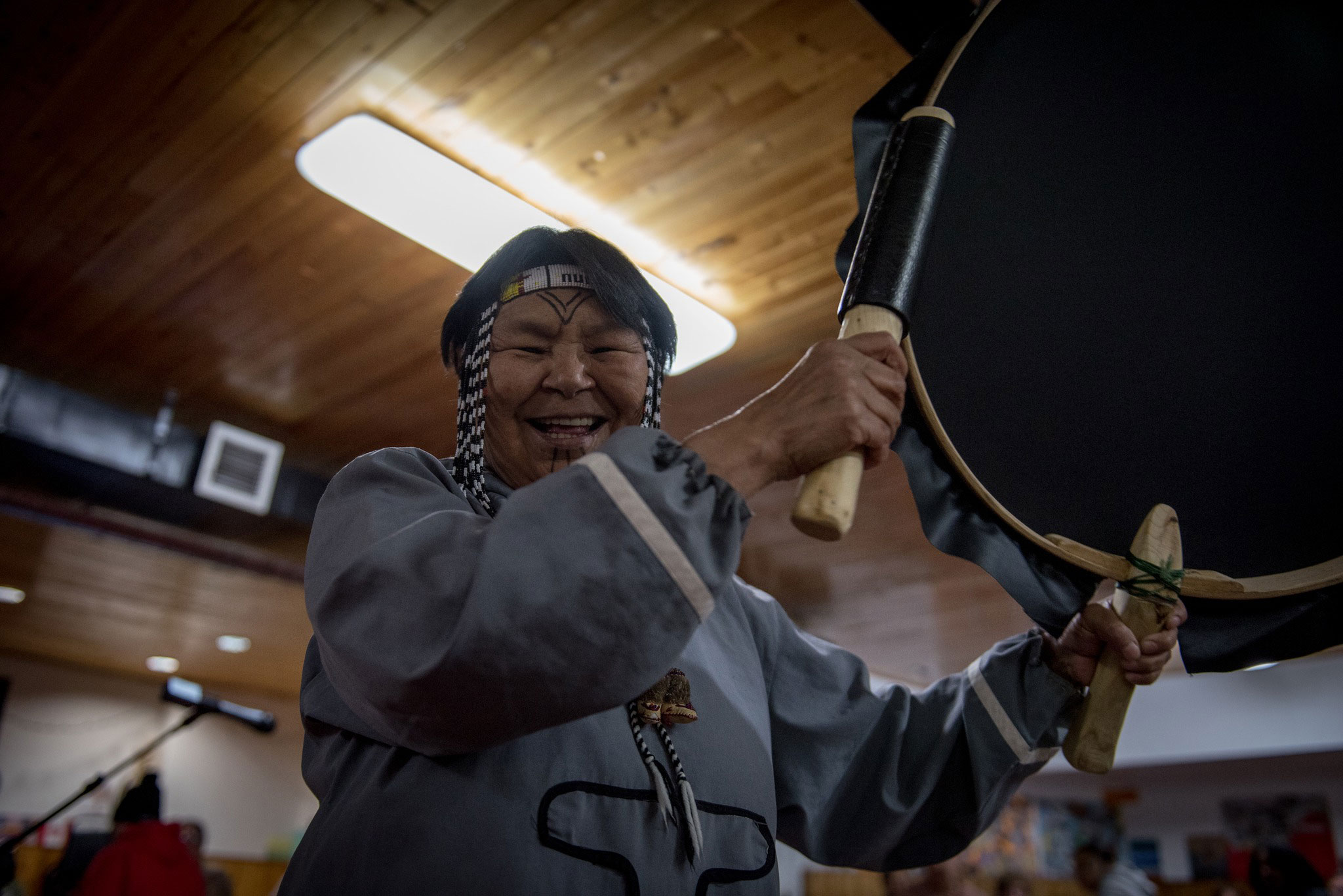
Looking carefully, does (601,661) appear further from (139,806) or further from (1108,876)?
(1108,876)

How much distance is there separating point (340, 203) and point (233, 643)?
19.2 feet

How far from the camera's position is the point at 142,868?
3625 millimetres

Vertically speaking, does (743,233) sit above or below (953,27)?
above

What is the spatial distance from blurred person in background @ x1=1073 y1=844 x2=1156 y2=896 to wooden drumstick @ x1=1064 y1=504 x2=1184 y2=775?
4815 mm

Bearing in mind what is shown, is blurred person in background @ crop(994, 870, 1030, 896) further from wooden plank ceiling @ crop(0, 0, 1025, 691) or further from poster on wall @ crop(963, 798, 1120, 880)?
poster on wall @ crop(963, 798, 1120, 880)

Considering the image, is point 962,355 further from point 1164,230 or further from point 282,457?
point 282,457

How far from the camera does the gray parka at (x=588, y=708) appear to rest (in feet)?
2.22

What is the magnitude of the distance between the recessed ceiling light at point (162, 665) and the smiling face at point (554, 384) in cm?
862

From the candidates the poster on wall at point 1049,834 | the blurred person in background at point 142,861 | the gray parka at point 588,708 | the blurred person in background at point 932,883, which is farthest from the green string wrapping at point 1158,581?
the poster on wall at point 1049,834

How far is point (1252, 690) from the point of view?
780cm

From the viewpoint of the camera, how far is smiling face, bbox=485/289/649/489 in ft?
3.65

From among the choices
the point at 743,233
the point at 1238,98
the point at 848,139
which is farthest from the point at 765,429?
the point at 743,233

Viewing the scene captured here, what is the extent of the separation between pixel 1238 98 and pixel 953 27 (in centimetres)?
33

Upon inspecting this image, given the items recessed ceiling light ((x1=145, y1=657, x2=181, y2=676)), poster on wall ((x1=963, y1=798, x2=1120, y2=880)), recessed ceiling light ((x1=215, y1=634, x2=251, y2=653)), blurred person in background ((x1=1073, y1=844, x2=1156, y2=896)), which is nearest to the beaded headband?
blurred person in background ((x1=1073, y1=844, x2=1156, y2=896))
